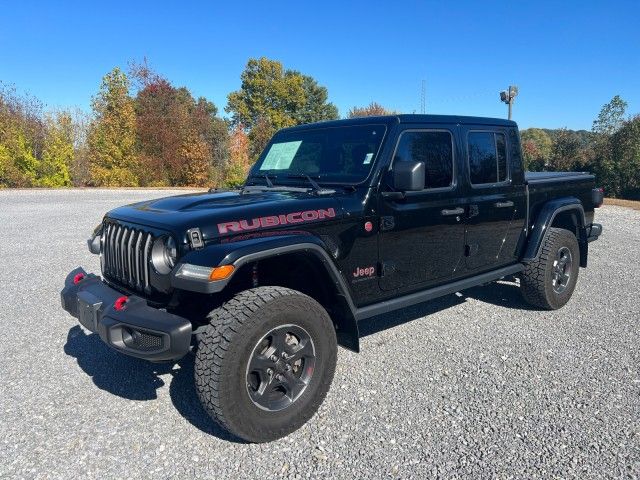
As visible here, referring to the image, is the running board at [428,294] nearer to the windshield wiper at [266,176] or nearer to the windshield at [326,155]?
the windshield at [326,155]

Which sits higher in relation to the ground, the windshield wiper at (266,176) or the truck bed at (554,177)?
the windshield wiper at (266,176)

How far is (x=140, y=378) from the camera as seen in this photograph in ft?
11.5

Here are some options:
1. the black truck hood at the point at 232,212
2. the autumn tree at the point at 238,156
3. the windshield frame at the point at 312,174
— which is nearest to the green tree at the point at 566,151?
the autumn tree at the point at 238,156

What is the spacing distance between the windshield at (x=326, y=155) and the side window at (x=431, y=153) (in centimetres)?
22

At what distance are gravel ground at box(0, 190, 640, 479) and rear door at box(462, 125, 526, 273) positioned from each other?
75cm

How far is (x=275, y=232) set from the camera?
2814 millimetres

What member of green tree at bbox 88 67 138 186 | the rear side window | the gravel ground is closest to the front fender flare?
the gravel ground

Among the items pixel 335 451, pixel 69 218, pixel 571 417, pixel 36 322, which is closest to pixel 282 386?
pixel 335 451

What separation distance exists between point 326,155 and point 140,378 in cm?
226

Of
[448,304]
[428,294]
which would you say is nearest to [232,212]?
[428,294]

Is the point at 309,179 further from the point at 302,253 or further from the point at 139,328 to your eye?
the point at 139,328

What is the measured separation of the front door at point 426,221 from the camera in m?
3.42

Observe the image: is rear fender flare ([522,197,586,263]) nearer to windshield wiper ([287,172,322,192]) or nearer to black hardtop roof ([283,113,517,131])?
black hardtop roof ([283,113,517,131])

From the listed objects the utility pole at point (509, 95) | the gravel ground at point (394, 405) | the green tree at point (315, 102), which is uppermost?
the green tree at point (315, 102)
